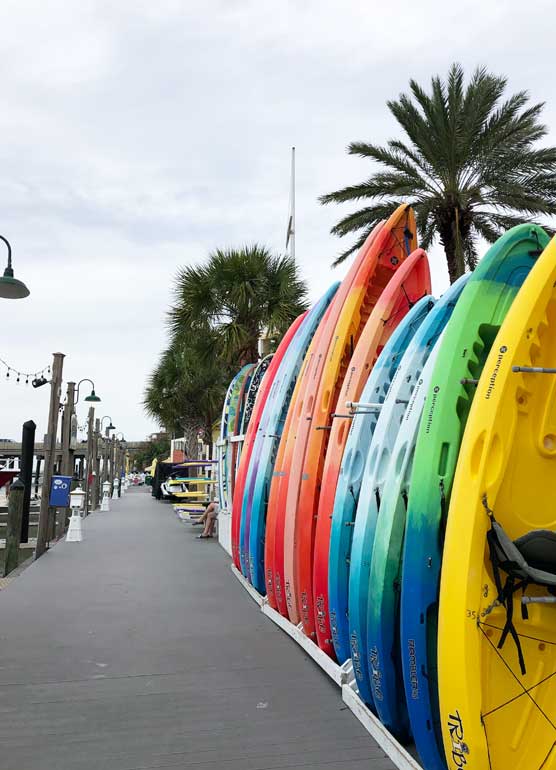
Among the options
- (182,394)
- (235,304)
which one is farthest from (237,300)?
(182,394)

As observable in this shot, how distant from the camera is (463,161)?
44.4ft

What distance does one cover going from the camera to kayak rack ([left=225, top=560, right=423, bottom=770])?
3309mm

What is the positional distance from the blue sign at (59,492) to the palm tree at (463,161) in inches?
321

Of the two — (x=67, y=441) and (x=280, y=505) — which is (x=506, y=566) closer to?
(x=280, y=505)

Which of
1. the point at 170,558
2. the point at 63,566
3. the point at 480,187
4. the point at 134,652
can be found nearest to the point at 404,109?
the point at 480,187

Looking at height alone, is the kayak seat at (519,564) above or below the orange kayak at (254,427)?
below

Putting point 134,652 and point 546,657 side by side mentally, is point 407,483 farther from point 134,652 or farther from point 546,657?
point 134,652

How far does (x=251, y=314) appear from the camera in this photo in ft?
Result: 46.2

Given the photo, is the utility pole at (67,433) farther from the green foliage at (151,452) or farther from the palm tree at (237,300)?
the green foliage at (151,452)

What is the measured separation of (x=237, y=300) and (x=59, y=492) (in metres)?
5.01

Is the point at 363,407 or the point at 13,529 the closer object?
the point at 363,407

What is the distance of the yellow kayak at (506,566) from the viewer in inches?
111

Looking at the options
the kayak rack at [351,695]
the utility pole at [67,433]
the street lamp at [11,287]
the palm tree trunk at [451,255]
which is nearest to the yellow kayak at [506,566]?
the kayak rack at [351,695]

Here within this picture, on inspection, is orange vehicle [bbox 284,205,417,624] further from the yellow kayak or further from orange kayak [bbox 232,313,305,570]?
the yellow kayak
